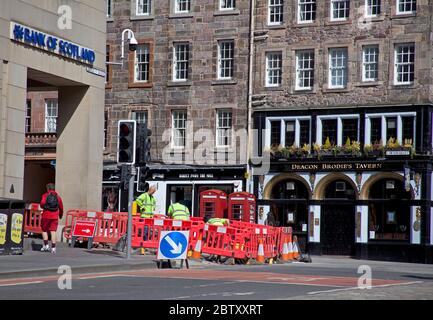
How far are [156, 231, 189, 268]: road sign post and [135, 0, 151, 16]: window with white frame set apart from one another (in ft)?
92.2

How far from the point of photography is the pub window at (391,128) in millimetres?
47750

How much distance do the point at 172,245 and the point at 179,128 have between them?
2579 centimetres

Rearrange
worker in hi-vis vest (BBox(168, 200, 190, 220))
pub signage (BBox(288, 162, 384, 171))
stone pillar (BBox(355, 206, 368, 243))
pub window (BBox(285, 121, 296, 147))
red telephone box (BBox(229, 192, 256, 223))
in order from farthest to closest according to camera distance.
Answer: pub window (BBox(285, 121, 296, 147))
red telephone box (BBox(229, 192, 256, 223))
stone pillar (BBox(355, 206, 368, 243))
pub signage (BBox(288, 162, 384, 171))
worker in hi-vis vest (BBox(168, 200, 190, 220))

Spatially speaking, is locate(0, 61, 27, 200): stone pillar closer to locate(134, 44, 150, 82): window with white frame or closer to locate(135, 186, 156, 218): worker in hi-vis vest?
locate(135, 186, 156, 218): worker in hi-vis vest

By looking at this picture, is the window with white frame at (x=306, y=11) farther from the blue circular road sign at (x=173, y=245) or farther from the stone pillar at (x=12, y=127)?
the blue circular road sign at (x=173, y=245)

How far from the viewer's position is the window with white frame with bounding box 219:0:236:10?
52.1m

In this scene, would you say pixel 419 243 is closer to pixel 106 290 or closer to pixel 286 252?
pixel 286 252

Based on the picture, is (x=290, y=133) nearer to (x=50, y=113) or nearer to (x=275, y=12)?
(x=275, y=12)

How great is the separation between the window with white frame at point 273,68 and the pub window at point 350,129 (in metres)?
3.80

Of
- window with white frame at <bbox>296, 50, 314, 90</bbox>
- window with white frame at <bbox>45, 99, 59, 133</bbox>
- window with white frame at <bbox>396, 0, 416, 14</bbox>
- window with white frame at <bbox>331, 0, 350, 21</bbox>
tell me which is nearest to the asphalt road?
window with white frame at <bbox>396, 0, 416, 14</bbox>

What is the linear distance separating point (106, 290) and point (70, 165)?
62.6 feet

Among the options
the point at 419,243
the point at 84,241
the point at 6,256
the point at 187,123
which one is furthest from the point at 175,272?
the point at 187,123

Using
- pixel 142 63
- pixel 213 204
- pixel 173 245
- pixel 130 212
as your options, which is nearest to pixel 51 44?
pixel 130 212

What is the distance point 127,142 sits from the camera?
28.0m
